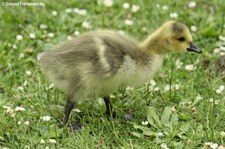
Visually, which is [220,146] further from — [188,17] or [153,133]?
[188,17]

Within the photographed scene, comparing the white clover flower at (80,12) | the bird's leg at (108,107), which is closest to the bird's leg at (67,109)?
the bird's leg at (108,107)

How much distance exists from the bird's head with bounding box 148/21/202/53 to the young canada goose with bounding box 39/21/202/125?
0.03 m

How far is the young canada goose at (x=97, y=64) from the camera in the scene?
11.4 feet

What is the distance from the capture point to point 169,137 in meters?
3.55

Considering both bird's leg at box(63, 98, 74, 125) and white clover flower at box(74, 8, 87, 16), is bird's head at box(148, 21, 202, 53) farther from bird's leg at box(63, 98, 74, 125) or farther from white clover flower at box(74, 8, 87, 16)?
white clover flower at box(74, 8, 87, 16)

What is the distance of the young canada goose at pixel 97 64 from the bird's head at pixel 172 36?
0.10 ft

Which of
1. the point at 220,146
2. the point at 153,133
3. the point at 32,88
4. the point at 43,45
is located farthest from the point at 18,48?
the point at 220,146

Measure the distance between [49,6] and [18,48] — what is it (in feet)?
2.43

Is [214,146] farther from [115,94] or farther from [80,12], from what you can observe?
[80,12]

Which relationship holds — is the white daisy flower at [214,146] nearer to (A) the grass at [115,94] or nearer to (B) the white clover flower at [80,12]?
(A) the grass at [115,94]

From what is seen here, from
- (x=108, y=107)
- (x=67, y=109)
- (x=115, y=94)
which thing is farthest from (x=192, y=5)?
(x=67, y=109)

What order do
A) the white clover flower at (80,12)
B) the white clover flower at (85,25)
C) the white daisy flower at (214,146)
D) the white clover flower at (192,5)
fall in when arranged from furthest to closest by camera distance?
1. the white clover flower at (192,5)
2. the white clover flower at (80,12)
3. the white clover flower at (85,25)
4. the white daisy flower at (214,146)

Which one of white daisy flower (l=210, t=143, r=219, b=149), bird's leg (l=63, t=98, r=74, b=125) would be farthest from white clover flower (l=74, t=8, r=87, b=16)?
white daisy flower (l=210, t=143, r=219, b=149)

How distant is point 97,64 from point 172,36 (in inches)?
22.6
